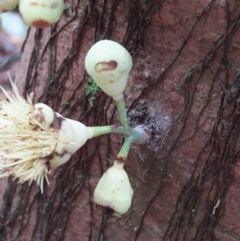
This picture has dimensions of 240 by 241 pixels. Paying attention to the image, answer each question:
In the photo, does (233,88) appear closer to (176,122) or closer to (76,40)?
(176,122)

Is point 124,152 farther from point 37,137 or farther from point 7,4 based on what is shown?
point 7,4

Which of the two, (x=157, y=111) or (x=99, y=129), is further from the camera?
(x=157, y=111)

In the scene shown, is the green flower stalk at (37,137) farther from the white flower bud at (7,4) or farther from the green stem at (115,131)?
the white flower bud at (7,4)

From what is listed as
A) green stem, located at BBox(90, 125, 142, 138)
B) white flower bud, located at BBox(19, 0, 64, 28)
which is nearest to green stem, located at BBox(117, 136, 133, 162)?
green stem, located at BBox(90, 125, 142, 138)

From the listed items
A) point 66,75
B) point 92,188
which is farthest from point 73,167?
point 66,75

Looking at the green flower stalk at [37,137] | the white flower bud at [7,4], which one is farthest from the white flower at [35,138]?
the white flower bud at [7,4]

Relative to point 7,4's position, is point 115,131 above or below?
below

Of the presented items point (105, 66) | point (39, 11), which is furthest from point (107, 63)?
point (39, 11)

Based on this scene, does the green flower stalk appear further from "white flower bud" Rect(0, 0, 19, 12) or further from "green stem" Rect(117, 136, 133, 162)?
"white flower bud" Rect(0, 0, 19, 12)
